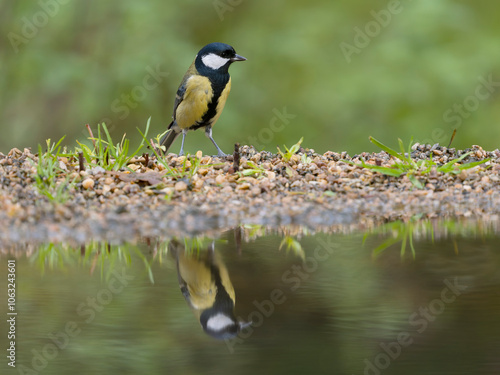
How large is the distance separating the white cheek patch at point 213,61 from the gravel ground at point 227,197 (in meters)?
0.92

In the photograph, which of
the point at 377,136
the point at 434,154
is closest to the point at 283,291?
the point at 434,154

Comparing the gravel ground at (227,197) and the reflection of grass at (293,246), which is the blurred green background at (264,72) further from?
the reflection of grass at (293,246)

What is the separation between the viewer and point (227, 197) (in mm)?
4504

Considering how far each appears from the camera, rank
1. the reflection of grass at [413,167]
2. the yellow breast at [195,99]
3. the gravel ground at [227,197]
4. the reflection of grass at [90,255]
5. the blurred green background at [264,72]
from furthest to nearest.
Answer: the blurred green background at [264,72] < the yellow breast at [195,99] < the reflection of grass at [413,167] < the gravel ground at [227,197] < the reflection of grass at [90,255]

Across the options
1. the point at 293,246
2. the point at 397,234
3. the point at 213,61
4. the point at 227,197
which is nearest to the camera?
the point at 293,246

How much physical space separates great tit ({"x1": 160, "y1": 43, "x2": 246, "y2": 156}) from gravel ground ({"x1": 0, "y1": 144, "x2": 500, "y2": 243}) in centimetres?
66

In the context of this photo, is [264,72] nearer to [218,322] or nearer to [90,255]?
[90,255]

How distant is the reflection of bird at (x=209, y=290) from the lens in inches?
83.7

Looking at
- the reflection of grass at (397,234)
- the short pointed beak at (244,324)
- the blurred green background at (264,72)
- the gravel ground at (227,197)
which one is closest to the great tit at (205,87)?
the gravel ground at (227,197)

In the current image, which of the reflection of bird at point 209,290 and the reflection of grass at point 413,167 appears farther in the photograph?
the reflection of grass at point 413,167

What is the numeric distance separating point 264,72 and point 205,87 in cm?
403

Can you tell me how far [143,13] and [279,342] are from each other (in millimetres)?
7702

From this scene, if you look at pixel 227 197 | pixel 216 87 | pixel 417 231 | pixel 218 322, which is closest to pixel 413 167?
pixel 227 197

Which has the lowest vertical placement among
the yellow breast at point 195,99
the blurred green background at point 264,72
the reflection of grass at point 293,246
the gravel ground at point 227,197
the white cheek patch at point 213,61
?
the reflection of grass at point 293,246
